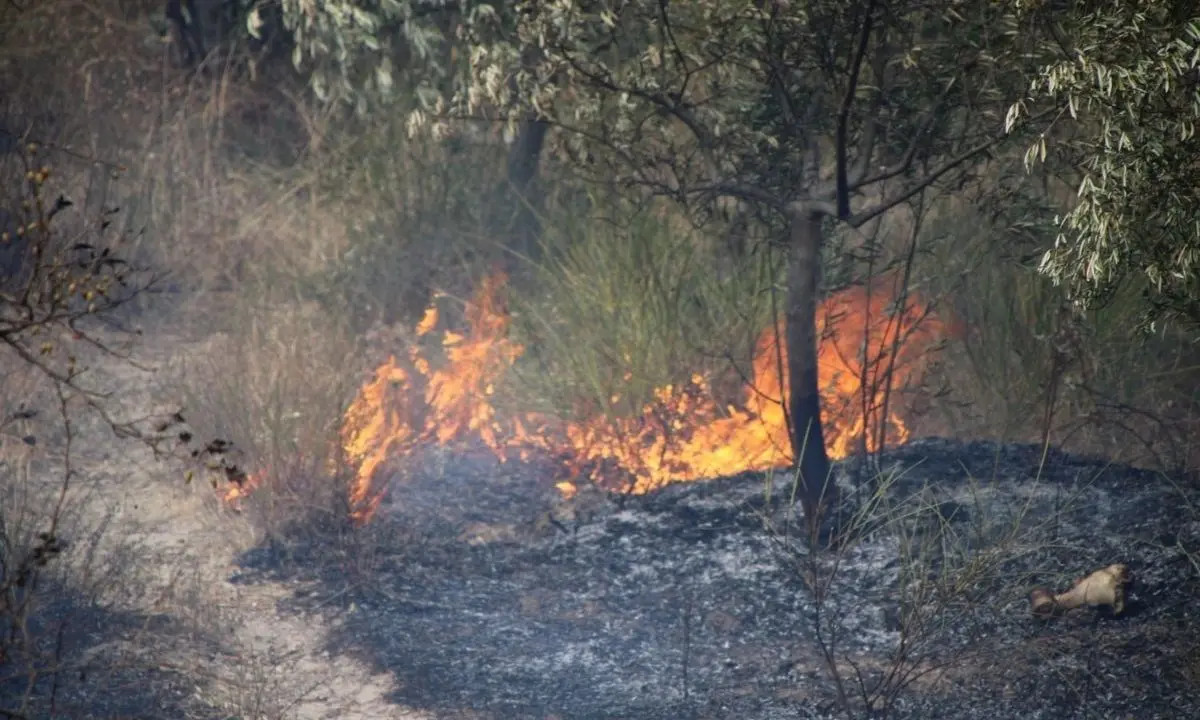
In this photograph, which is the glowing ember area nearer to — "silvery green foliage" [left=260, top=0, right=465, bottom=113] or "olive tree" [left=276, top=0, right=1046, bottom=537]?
"olive tree" [left=276, top=0, right=1046, bottom=537]

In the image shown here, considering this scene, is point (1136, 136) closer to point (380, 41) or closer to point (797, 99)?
point (797, 99)

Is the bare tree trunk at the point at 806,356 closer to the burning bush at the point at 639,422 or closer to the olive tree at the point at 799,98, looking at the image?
the olive tree at the point at 799,98

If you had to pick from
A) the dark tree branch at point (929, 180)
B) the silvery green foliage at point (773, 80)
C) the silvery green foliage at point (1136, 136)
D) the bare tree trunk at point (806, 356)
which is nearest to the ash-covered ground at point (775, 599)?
the bare tree trunk at point (806, 356)

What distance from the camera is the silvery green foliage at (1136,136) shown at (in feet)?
15.0

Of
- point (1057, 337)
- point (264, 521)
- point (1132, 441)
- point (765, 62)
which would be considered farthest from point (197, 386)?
point (1132, 441)

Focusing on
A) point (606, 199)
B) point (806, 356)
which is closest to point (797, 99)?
point (806, 356)

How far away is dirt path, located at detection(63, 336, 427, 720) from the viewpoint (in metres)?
5.60

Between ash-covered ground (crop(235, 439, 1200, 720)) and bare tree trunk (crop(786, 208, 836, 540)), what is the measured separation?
0.32m

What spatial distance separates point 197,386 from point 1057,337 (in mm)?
5179

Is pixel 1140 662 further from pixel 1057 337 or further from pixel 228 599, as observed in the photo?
pixel 228 599

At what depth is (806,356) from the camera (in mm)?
6805

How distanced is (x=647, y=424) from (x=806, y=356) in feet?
5.39

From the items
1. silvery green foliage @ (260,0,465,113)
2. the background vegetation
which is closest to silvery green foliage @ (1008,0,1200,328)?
the background vegetation

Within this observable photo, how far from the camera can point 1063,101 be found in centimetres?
544
